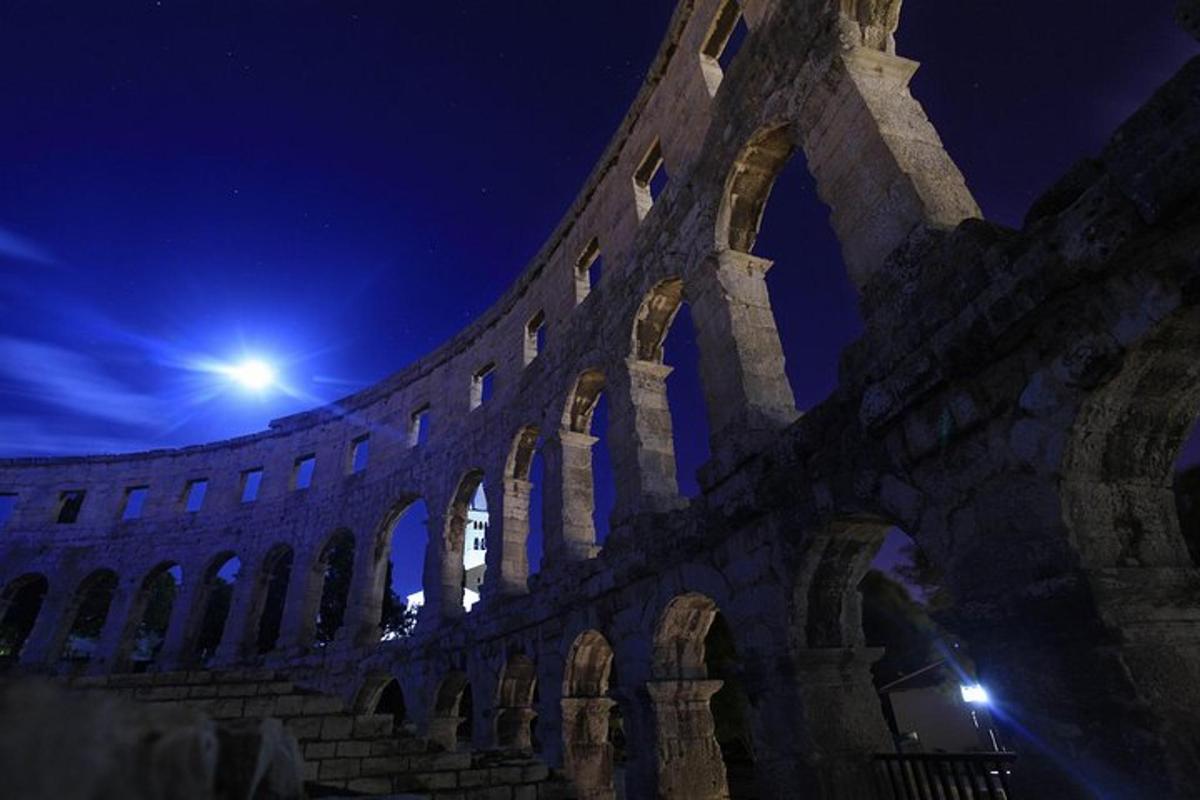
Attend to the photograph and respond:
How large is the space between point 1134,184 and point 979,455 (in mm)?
1289

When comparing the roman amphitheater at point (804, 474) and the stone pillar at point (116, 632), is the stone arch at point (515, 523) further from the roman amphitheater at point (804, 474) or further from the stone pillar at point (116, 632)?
the stone pillar at point (116, 632)

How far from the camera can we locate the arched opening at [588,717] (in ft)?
23.3

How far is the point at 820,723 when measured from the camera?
404 centimetres

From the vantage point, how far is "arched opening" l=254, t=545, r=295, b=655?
1616 cm

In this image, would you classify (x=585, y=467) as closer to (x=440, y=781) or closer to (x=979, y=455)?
(x=440, y=781)

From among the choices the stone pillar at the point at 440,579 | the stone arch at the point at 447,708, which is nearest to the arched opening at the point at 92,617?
the stone pillar at the point at 440,579

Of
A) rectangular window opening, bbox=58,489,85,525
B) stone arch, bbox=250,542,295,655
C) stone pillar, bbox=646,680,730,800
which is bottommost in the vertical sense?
stone pillar, bbox=646,680,730,800

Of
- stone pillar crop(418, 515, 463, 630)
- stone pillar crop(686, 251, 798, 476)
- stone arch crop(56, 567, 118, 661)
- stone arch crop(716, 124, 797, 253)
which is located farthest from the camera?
stone arch crop(56, 567, 118, 661)

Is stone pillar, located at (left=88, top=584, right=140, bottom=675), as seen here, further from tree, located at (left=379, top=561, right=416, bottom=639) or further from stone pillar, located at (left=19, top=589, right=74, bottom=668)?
tree, located at (left=379, top=561, right=416, bottom=639)

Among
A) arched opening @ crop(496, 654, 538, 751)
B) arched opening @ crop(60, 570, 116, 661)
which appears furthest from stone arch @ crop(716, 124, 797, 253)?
arched opening @ crop(60, 570, 116, 661)

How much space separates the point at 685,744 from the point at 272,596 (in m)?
20.9

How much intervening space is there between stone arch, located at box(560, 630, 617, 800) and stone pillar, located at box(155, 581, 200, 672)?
43.9ft

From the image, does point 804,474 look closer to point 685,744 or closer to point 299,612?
point 685,744

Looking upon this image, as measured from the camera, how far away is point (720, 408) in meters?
5.82
